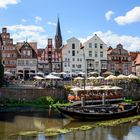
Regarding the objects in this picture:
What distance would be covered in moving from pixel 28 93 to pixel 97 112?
17.5 metres

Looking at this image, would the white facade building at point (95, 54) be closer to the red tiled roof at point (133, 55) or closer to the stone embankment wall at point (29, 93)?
the red tiled roof at point (133, 55)

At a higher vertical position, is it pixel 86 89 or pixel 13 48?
pixel 13 48

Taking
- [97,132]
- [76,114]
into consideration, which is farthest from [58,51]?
[97,132]

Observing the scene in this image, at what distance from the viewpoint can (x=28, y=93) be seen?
205 feet

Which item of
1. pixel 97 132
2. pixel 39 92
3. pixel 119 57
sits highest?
pixel 119 57

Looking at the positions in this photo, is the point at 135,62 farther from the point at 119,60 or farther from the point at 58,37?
the point at 58,37

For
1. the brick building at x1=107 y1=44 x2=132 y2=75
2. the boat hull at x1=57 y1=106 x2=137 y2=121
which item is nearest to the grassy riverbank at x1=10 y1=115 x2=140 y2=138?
the boat hull at x1=57 y1=106 x2=137 y2=121

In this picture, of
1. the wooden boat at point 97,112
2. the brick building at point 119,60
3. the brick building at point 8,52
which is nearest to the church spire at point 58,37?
the brick building at point 119,60

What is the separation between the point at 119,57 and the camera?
92.9 m

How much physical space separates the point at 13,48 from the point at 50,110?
31865 mm

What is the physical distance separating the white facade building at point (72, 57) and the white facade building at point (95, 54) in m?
1.58

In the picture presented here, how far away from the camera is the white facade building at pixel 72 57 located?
291ft

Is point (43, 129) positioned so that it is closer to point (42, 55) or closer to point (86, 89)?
point (86, 89)

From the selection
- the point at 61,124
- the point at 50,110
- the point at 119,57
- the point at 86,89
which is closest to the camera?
the point at 61,124
